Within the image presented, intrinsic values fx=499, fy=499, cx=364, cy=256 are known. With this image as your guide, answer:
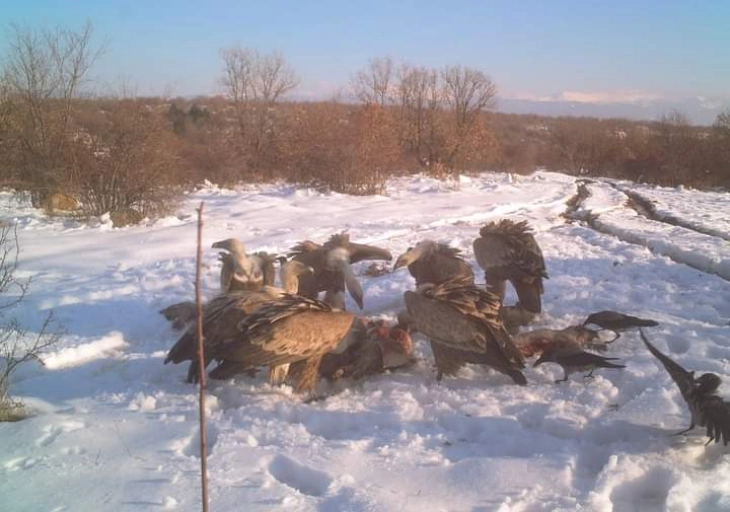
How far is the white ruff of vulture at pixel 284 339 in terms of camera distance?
3.96m

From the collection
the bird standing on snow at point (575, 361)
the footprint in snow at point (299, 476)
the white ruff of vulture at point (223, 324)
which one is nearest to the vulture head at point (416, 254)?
the white ruff of vulture at point (223, 324)

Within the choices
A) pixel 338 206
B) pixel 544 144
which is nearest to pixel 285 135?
pixel 338 206

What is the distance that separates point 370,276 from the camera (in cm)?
794

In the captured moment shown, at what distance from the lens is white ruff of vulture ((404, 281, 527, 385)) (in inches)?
169

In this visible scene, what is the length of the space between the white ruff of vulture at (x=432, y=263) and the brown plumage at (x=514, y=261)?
0.98 ft

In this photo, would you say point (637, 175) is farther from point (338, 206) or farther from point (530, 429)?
point (530, 429)

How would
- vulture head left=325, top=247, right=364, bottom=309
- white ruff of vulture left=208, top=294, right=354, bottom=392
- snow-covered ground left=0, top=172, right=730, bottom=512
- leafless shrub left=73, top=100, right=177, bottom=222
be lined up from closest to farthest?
snow-covered ground left=0, top=172, right=730, bottom=512
white ruff of vulture left=208, top=294, right=354, bottom=392
vulture head left=325, top=247, right=364, bottom=309
leafless shrub left=73, top=100, right=177, bottom=222

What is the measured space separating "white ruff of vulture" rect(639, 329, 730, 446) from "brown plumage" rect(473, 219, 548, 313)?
2309mm

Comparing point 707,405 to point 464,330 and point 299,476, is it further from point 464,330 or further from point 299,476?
point 299,476

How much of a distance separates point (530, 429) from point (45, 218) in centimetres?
1383

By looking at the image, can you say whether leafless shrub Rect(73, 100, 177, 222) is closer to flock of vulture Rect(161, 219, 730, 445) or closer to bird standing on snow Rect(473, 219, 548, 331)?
flock of vulture Rect(161, 219, 730, 445)

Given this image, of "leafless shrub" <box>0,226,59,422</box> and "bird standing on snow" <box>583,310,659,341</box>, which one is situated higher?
"bird standing on snow" <box>583,310,659,341</box>

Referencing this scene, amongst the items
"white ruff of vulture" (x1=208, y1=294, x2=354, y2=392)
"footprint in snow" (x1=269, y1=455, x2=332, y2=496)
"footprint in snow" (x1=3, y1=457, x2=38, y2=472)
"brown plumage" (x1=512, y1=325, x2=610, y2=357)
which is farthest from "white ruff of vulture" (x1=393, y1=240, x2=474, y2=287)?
"footprint in snow" (x1=3, y1=457, x2=38, y2=472)

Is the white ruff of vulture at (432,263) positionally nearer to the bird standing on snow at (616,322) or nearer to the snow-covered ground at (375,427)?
the snow-covered ground at (375,427)
